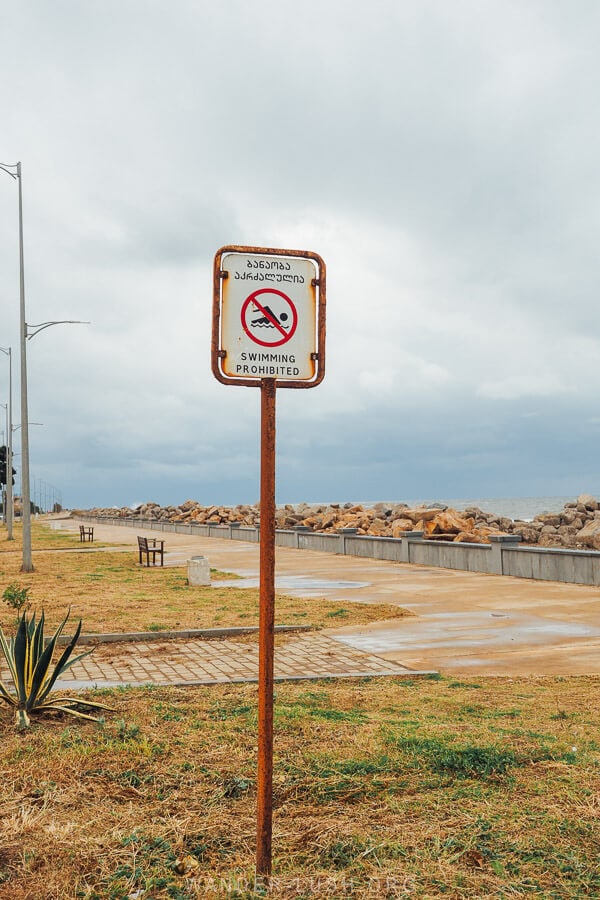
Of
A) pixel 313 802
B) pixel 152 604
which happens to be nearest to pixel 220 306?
pixel 313 802

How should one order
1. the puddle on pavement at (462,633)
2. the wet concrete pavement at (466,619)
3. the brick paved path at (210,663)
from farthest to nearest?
the puddle on pavement at (462,633), the wet concrete pavement at (466,619), the brick paved path at (210,663)

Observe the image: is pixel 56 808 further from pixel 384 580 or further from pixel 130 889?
pixel 384 580

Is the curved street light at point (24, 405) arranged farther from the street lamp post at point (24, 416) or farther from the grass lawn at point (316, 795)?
the grass lawn at point (316, 795)

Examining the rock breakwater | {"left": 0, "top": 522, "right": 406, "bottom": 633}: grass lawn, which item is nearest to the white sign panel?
{"left": 0, "top": 522, "right": 406, "bottom": 633}: grass lawn

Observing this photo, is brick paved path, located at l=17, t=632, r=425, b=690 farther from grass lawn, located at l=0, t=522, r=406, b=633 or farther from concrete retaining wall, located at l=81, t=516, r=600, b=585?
concrete retaining wall, located at l=81, t=516, r=600, b=585

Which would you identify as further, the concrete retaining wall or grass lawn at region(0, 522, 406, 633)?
the concrete retaining wall

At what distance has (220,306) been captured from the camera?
144 inches

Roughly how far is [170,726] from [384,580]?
13.2 m

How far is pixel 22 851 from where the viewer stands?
3.95 metres

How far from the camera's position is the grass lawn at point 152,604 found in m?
12.2

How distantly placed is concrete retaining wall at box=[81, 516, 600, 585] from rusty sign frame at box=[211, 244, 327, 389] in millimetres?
14603

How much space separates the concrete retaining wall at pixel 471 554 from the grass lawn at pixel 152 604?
5.50m

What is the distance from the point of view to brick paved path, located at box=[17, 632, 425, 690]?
8289 mm

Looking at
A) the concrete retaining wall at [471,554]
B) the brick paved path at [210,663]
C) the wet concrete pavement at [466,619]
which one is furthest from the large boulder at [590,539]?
the brick paved path at [210,663]
